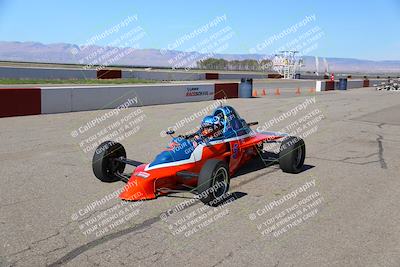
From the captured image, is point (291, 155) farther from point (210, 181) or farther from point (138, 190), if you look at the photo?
point (138, 190)

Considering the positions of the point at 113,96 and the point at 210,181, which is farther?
the point at 113,96

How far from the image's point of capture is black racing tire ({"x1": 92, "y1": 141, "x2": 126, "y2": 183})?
6.92m

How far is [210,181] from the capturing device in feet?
19.0

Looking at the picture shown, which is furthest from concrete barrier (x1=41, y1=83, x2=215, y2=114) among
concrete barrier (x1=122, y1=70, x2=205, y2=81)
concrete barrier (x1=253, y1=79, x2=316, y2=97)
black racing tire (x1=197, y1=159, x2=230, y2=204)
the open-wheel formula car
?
concrete barrier (x1=122, y1=70, x2=205, y2=81)

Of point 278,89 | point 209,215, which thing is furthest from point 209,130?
point 278,89

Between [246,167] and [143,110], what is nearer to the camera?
[246,167]

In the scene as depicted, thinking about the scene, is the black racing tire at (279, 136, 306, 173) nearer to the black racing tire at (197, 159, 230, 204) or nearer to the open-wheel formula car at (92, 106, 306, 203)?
the open-wheel formula car at (92, 106, 306, 203)

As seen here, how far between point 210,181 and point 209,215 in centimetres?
47

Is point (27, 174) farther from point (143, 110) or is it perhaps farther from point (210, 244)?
point (143, 110)

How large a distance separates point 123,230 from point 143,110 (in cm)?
1316

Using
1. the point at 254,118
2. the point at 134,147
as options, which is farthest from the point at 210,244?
the point at 254,118

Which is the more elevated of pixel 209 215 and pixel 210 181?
pixel 210 181

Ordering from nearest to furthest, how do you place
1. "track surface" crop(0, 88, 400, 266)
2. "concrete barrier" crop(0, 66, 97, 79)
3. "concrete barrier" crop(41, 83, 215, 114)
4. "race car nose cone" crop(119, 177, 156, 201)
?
1. "track surface" crop(0, 88, 400, 266)
2. "race car nose cone" crop(119, 177, 156, 201)
3. "concrete barrier" crop(41, 83, 215, 114)
4. "concrete barrier" crop(0, 66, 97, 79)

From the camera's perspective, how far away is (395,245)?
191 inches
